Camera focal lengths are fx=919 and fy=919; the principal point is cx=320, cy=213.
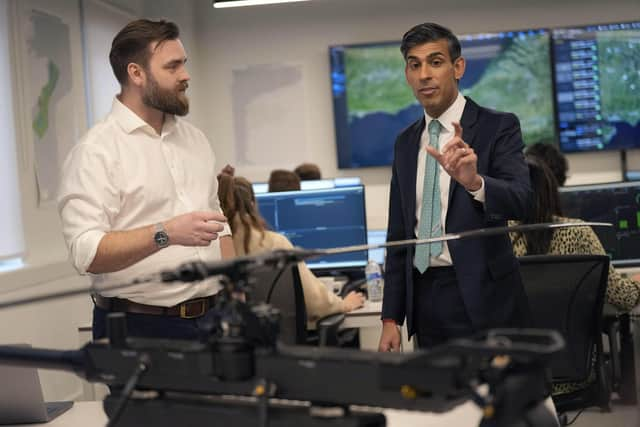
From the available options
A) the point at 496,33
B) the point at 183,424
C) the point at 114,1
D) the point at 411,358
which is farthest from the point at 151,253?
the point at 496,33

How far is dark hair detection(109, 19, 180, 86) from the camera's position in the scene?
2.58 metres

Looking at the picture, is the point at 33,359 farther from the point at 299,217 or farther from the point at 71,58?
the point at 71,58

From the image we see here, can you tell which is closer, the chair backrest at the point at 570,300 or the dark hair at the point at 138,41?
the dark hair at the point at 138,41

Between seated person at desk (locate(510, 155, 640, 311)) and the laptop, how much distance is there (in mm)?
2017

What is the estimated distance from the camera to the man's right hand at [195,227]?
2080 mm

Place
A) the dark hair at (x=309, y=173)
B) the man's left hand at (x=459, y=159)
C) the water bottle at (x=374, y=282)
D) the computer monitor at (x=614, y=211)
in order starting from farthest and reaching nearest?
the dark hair at (x=309, y=173)
the computer monitor at (x=614, y=211)
the water bottle at (x=374, y=282)
the man's left hand at (x=459, y=159)

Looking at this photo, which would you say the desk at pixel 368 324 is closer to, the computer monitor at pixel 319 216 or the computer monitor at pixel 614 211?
the computer monitor at pixel 319 216

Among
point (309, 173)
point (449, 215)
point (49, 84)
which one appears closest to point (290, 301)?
point (449, 215)

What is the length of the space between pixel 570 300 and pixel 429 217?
104 centimetres

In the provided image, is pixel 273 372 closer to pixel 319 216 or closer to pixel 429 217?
pixel 429 217

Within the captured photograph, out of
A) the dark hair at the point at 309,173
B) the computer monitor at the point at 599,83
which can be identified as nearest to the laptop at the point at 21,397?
the dark hair at the point at 309,173

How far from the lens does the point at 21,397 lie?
2.15m

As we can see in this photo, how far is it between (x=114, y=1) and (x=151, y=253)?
4433 millimetres

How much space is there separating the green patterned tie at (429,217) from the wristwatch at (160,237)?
2.23 feet
